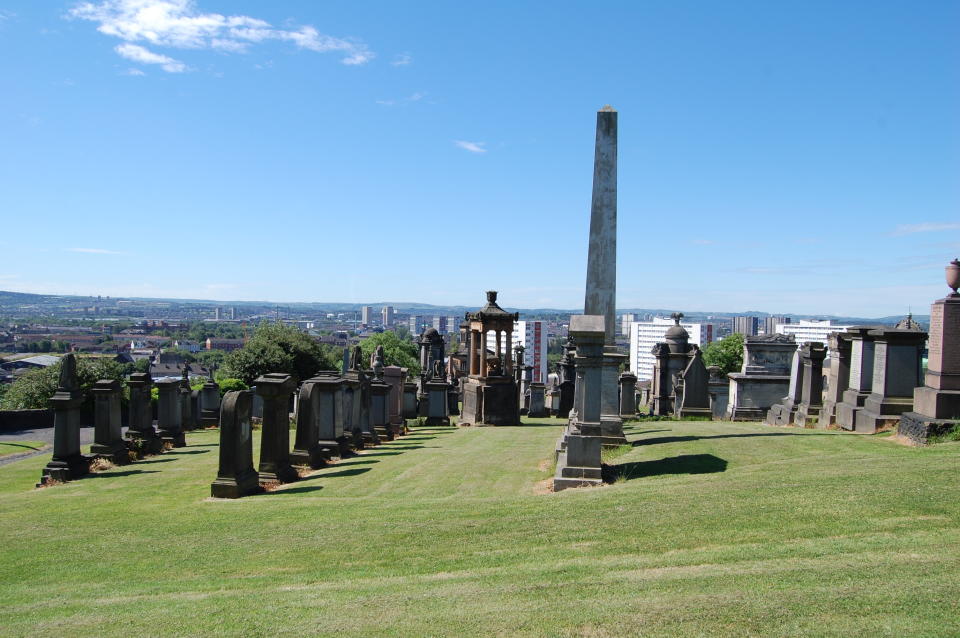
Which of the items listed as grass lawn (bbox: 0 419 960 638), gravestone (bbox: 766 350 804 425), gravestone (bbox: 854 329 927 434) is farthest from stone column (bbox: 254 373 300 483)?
gravestone (bbox: 766 350 804 425)

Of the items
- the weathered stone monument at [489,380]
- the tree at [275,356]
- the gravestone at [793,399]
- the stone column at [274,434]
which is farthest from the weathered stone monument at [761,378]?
the tree at [275,356]

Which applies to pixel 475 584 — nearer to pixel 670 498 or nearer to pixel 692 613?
pixel 692 613

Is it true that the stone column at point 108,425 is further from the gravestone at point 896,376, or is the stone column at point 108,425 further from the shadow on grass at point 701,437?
the gravestone at point 896,376

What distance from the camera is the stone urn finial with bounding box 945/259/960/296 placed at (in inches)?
458

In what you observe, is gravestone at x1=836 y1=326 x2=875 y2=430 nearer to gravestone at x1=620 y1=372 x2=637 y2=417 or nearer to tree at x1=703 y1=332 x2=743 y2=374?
gravestone at x1=620 y1=372 x2=637 y2=417

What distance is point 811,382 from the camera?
17.7 m

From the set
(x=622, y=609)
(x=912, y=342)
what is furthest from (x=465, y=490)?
(x=912, y=342)

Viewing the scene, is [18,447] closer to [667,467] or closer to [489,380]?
[489,380]

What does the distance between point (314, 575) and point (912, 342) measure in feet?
42.4

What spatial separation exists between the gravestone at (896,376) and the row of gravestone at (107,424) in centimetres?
1766

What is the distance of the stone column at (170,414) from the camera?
2014cm

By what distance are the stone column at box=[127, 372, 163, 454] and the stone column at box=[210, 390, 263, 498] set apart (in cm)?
816

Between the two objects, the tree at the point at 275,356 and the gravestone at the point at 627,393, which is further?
the tree at the point at 275,356

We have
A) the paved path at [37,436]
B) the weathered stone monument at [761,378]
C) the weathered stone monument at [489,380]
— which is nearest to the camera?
the paved path at [37,436]
